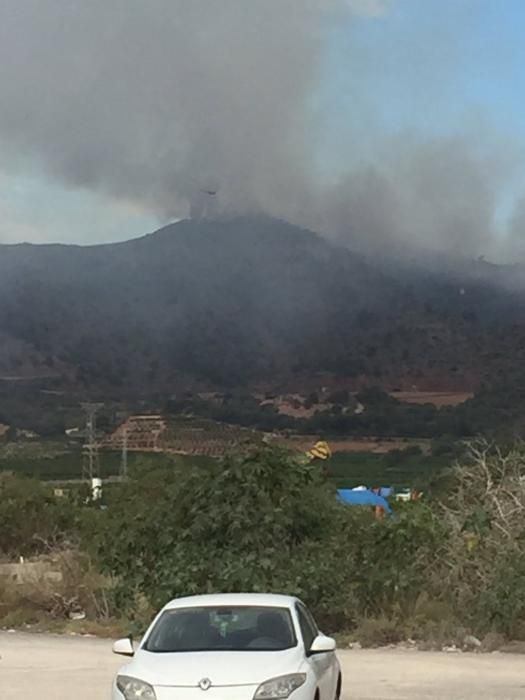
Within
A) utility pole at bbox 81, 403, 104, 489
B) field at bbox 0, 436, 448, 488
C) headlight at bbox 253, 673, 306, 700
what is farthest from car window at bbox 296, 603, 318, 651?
utility pole at bbox 81, 403, 104, 489

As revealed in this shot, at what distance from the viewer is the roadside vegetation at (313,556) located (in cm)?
2006

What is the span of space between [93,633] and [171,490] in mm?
2792

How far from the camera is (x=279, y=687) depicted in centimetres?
979

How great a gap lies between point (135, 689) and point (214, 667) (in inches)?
25.5

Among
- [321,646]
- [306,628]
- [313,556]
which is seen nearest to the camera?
[321,646]

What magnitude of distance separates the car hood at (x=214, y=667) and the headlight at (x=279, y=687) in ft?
0.16

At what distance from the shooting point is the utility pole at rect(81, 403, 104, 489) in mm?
65625

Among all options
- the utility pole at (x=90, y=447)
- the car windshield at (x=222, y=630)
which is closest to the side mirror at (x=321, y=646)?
the car windshield at (x=222, y=630)

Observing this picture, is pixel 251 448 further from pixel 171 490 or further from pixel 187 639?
pixel 187 639

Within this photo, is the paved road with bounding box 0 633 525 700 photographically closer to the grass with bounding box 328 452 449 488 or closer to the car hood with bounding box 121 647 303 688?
the car hood with bounding box 121 647 303 688

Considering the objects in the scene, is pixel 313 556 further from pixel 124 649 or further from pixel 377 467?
pixel 377 467

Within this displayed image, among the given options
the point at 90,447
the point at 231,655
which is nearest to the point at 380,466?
the point at 90,447

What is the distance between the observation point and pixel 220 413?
84562 mm

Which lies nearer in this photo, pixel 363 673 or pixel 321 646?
pixel 321 646
